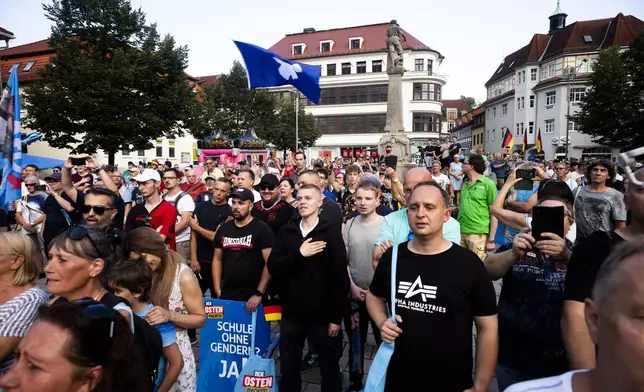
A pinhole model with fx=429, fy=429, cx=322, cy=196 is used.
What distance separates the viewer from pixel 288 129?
2079 inches

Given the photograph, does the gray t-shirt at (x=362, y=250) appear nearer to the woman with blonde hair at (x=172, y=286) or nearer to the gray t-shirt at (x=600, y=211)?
the woman with blonde hair at (x=172, y=286)

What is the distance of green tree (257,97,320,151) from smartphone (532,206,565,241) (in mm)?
49163

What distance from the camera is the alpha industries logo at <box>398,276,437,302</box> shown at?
7.97ft

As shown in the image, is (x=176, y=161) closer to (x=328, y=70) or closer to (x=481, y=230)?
(x=328, y=70)

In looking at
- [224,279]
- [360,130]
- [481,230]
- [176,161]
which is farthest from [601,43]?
[224,279]

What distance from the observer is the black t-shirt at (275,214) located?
5656 mm

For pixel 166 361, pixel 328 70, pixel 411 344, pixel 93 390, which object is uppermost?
pixel 328 70

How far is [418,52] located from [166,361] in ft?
200

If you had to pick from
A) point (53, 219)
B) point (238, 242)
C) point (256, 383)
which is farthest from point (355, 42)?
point (256, 383)

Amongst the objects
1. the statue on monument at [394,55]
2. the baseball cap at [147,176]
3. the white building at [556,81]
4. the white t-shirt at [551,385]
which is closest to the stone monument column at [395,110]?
the statue on monument at [394,55]

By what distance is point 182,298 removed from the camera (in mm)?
3117

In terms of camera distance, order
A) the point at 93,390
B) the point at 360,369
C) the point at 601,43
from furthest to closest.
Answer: the point at 601,43, the point at 360,369, the point at 93,390

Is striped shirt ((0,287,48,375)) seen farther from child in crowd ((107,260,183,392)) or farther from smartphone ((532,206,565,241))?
smartphone ((532,206,565,241))

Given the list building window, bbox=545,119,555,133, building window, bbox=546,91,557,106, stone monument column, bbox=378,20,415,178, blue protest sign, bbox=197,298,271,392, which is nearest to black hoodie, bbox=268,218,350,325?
blue protest sign, bbox=197,298,271,392
